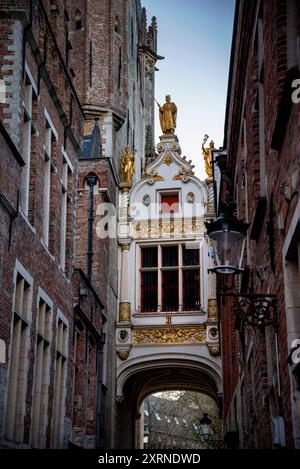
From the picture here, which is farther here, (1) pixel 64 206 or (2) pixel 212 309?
(2) pixel 212 309

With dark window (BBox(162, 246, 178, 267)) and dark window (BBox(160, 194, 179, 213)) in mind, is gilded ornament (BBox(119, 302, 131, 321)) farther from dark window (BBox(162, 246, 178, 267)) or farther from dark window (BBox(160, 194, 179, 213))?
dark window (BBox(160, 194, 179, 213))

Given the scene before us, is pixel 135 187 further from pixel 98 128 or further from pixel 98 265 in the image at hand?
pixel 98 265

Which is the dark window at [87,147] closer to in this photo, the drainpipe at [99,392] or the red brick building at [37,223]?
the drainpipe at [99,392]

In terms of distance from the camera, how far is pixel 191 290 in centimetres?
2738

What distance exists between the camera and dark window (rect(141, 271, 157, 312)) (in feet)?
89.1

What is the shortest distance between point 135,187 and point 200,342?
19.5 feet

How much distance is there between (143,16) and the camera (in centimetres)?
3838

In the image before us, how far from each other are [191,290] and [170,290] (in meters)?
0.71

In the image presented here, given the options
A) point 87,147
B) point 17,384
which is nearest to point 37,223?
point 17,384

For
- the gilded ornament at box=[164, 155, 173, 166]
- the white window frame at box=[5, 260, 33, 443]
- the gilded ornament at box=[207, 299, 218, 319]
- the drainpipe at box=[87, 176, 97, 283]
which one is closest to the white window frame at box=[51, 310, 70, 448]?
the white window frame at box=[5, 260, 33, 443]

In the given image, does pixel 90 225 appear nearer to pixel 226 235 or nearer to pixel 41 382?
pixel 41 382

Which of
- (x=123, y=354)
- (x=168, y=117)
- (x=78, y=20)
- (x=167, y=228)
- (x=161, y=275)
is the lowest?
(x=123, y=354)

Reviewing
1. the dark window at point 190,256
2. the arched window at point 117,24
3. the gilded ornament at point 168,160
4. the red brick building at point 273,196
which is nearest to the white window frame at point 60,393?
the red brick building at point 273,196

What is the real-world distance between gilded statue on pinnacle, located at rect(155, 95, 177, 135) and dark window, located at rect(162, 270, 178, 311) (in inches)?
225
